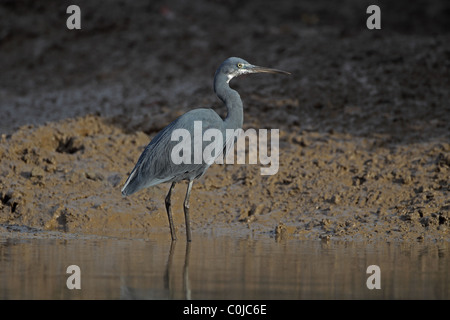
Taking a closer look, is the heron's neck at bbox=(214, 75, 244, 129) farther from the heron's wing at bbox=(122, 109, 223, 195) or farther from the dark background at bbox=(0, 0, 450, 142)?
the dark background at bbox=(0, 0, 450, 142)

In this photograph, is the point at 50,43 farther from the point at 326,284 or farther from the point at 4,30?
the point at 326,284

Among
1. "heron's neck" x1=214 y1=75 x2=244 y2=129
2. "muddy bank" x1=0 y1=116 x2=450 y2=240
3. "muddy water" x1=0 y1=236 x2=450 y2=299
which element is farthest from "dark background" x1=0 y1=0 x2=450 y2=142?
"muddy water" x1=0 y1=236 x2=450 y2=299

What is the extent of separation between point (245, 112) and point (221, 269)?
21.1 feet

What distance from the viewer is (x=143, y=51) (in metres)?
17.0

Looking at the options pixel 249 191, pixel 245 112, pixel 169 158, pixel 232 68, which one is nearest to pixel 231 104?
pixel 232 68

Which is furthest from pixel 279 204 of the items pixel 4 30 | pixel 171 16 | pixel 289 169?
pixel 4 30

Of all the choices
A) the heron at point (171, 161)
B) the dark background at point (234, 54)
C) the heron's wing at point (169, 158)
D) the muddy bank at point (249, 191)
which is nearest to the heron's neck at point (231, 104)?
the heron at point (171, 161)

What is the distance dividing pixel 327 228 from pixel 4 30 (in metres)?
11.6

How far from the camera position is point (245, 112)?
13031 mm

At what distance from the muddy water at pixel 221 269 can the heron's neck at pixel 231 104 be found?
1390 millimetres

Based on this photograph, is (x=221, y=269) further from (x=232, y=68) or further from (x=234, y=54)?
(x=234, y=54)

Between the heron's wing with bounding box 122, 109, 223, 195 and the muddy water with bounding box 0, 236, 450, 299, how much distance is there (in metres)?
0.74

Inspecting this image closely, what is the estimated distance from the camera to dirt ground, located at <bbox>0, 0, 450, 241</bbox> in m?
9.95

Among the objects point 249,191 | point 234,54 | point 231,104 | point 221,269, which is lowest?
point 221,269
